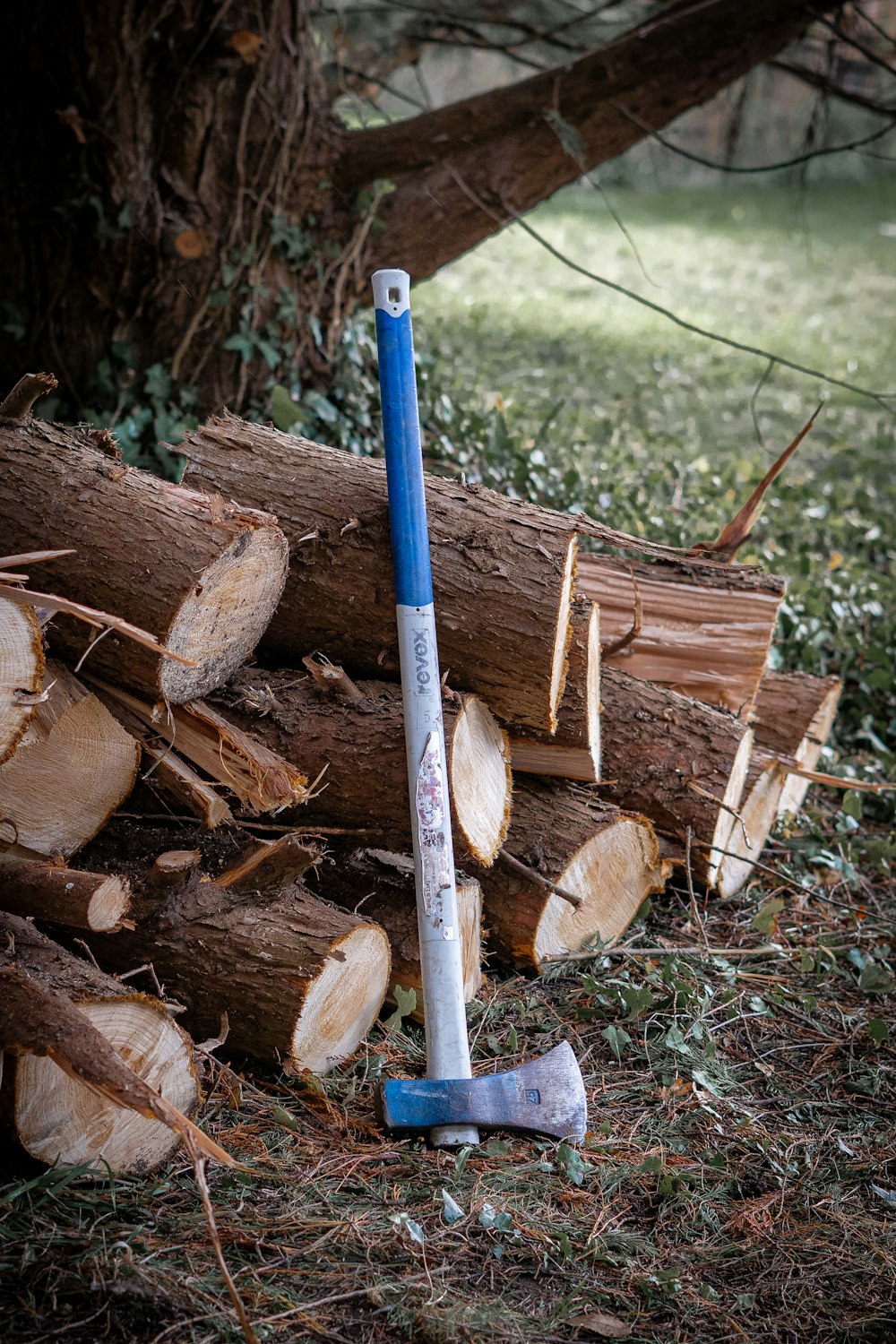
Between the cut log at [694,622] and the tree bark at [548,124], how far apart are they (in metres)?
1.82

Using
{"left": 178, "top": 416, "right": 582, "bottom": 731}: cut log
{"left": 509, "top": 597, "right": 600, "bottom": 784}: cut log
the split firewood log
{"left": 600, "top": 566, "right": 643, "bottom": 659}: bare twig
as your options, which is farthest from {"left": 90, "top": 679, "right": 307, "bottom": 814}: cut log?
{"left": 600, "top": 566, "right": 643, "bottom": 659}: bare twig

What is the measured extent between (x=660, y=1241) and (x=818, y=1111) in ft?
1.88

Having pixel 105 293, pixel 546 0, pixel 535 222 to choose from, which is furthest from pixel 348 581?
pixel 535 222

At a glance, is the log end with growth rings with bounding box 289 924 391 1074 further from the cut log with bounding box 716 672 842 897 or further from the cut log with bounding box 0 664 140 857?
the cut log with bounding box 716 672 842 897

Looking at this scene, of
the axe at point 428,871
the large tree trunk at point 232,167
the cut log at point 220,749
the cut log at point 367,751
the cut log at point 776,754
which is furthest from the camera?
the large tree trunk at point 232,167

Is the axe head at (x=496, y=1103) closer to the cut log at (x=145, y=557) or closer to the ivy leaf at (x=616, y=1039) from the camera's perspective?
the ivy leaf at (x=616, y=1039)

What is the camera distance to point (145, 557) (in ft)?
6.57

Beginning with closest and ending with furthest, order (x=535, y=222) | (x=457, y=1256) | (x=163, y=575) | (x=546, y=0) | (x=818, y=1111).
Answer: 1. (x=457, y=1256)
2. (x=163, y=575)
3. (x=818, y=1111)
4. (x=546, y=0)
5. (x=535, y=222)

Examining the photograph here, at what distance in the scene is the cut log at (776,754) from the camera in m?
2.89

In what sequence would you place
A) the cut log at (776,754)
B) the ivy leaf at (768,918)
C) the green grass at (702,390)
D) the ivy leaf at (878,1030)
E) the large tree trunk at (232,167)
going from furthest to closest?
1. the green grass at (702,390)
2. the large tree trunk at (232,167)
3. the cut log at (776,754)
4. the ivy leaf at (768,918)
5. the ivy leaf at (878,1030)

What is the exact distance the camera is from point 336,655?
94.1 inches

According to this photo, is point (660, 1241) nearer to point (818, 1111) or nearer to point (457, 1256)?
point (457, 1256)

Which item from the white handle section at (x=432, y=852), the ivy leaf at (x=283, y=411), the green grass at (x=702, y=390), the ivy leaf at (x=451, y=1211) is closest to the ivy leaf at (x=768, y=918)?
the white handle section at (x=432, y=852)

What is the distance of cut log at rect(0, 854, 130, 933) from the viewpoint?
72.7 inches
